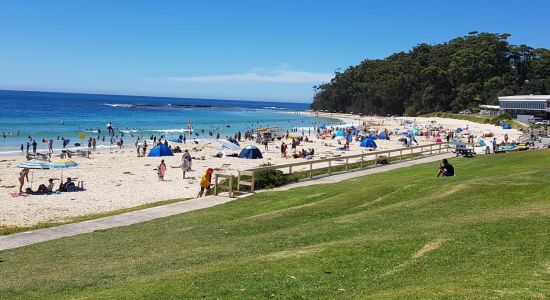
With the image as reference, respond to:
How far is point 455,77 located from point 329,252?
118 metres

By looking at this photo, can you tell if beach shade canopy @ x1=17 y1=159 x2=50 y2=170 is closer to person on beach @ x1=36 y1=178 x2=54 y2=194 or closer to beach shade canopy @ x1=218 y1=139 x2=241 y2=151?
person on beach @ x1=36 y1=178 x2=54 y2=194

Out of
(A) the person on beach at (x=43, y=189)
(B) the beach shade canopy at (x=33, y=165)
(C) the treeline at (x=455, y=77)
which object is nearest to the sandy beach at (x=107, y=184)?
(A) the person on beach at (x=43, y=189)

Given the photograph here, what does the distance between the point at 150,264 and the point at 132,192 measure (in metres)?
16.8

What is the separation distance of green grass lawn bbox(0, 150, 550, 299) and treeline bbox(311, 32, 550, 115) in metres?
99.7

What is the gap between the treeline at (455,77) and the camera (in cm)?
11244

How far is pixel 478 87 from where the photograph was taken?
375 feet

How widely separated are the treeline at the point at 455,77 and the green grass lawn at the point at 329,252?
3924 inches

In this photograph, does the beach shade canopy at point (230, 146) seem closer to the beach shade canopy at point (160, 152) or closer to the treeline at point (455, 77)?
the beach shade canopy at point (160, 152)

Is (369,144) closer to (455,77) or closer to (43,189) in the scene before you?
(43,189)

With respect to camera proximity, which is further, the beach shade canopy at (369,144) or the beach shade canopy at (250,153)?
the beach shade canopy at (369,144)

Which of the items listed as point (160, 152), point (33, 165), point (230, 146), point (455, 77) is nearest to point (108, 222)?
point (33, 165)

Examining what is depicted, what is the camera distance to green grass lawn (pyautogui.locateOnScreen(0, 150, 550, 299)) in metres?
7.52

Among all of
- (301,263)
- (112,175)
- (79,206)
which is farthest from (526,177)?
(112,175)

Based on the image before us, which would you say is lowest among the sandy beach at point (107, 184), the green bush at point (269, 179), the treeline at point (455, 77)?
the sandy beach at point (107, 184)
